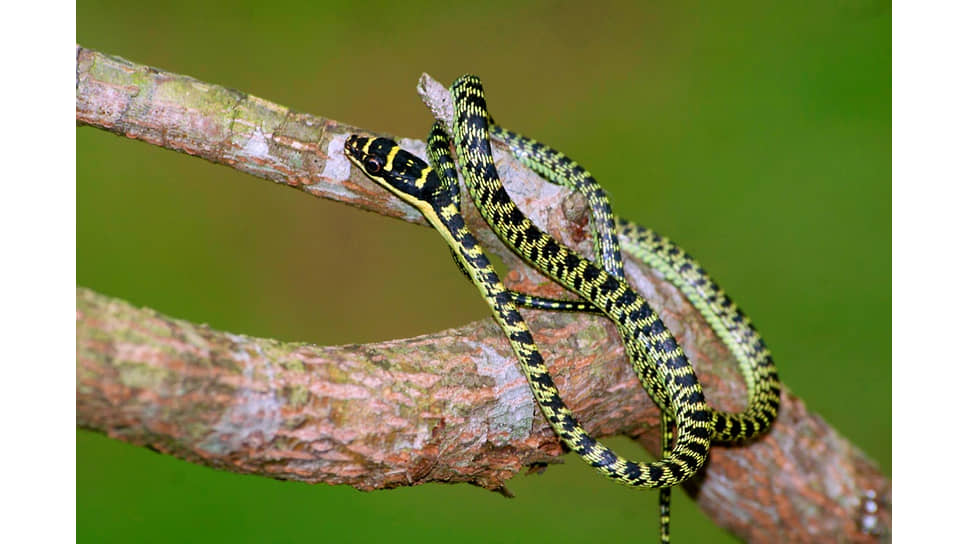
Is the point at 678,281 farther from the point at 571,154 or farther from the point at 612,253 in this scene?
the point at 571,154

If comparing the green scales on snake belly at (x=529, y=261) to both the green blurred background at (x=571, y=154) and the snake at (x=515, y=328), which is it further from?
the green blurred background at (x=571, y=154)

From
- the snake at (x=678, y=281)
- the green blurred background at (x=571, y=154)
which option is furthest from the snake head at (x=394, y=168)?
the green blurred background at (x=571, y=154)

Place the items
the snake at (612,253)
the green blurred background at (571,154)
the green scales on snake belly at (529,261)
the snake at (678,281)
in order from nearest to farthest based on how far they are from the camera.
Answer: the green scales on snake belly at (529,261), the snake at (612,253), the snake at (678,281), the green blurred background at (571,154)

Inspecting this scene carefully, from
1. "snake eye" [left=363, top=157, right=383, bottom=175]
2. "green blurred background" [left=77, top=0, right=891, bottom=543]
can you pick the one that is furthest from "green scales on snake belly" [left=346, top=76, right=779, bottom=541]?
"green blurred background" [left=77, top=0, right=891, bottom=543]

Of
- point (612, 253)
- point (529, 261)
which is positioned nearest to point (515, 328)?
point (529, 261)

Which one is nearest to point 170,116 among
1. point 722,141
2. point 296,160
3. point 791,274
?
point 296,160

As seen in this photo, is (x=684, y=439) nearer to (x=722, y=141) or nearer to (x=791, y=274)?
(x=791, y=274)

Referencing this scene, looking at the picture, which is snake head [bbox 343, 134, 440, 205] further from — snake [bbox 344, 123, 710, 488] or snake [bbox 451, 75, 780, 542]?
snake [bbox 451, 75, 780, 542]
